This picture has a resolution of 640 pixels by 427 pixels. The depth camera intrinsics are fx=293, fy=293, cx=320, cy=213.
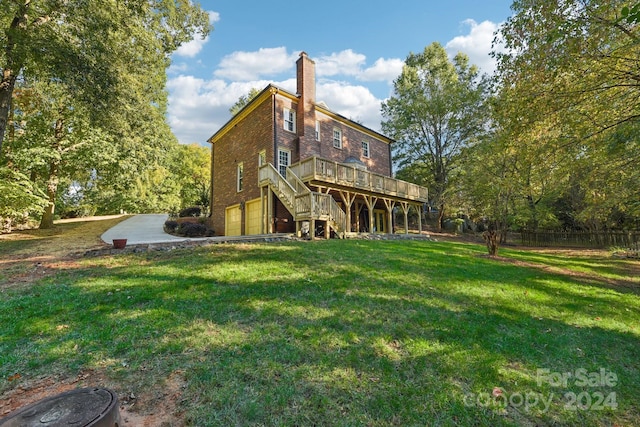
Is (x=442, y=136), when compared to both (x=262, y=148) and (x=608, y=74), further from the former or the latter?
(x=608, y=74)

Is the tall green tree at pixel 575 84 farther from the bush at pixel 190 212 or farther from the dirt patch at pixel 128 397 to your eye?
the bush at pixel 190 212

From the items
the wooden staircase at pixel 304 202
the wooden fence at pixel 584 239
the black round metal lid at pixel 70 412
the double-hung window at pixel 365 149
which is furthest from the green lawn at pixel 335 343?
the wooden fence at pixel 584 239

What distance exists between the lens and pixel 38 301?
4.73 meters

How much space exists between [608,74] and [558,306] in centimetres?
605

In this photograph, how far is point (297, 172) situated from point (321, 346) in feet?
36.8

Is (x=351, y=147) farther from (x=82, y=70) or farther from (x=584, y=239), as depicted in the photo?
(x=584, y=239)

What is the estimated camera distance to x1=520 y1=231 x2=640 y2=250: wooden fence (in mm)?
17156

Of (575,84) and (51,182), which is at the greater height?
(575,84)

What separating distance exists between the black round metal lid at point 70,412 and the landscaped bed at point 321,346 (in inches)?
14.4

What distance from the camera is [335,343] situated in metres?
3.57

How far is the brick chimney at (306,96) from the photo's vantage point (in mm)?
16062

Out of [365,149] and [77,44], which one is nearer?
[77,44]

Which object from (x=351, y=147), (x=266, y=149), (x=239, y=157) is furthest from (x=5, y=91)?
(x=351, y=147)

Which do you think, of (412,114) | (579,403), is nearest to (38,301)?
(579,403)
